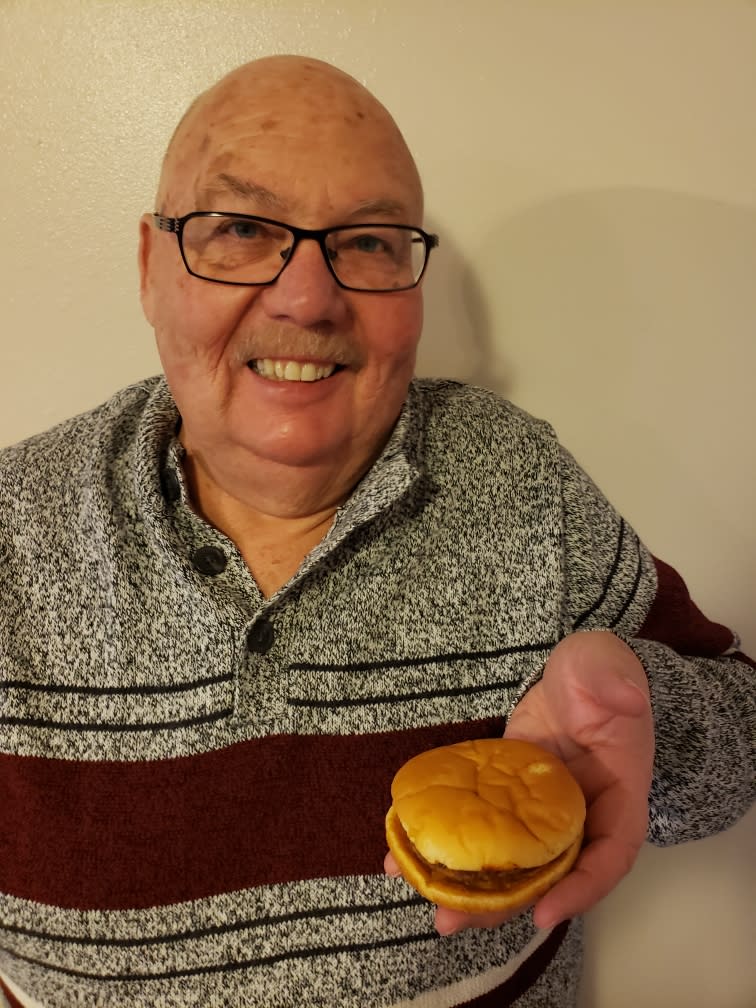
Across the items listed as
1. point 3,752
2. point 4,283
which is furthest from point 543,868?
point 4,283

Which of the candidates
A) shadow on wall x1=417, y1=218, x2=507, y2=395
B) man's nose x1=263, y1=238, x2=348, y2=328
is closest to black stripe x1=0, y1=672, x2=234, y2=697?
man's nose x1=263, y1=238, x2=348, y2=328

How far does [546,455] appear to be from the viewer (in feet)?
3.38

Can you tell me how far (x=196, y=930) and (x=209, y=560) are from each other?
1.57ft

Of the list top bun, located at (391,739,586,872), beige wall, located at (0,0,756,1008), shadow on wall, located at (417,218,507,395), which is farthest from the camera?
shadow on wall, located at (417,218,507,395)

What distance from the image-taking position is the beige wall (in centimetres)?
118

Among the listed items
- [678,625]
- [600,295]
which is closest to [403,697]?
[678,625]

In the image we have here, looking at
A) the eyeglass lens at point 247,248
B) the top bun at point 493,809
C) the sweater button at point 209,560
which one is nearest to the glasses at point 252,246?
the eyeglass lens at point 247,248

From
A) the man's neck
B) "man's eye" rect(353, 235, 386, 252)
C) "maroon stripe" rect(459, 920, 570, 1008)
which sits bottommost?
"maroon stripe" rect(459, 920, 570, 1008)

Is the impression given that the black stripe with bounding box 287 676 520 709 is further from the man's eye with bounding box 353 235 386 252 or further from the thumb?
the man's eye with bounding box 353 235 386 252

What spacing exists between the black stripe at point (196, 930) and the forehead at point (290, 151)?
0.90 meters

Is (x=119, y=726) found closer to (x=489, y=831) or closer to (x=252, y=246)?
(x=489, y=831)

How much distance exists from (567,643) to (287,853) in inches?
18.2

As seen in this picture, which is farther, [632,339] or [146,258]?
[632,339]

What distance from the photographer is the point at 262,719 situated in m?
0.88
